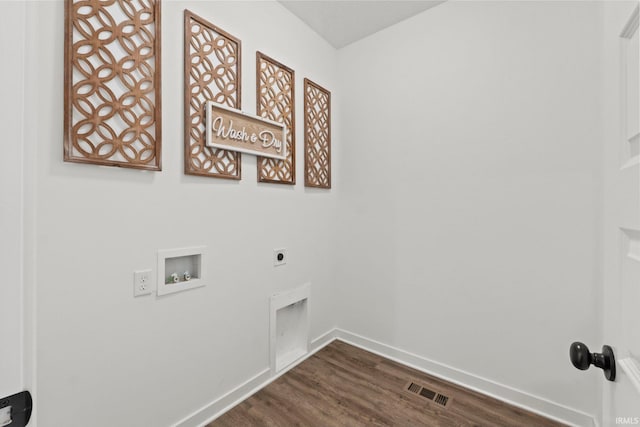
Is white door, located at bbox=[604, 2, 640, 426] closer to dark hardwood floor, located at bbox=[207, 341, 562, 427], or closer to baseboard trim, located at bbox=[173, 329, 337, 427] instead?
dark hardwood floor, located at bbox=[207, 341, 562, 427]

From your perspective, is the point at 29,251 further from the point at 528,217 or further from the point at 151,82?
the point at 528,217

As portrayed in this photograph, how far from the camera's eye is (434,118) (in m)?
2.05

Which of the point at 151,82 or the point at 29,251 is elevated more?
the point at 151,82

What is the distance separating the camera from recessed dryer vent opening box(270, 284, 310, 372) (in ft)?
6.69

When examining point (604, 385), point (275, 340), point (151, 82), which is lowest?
point (275, 340)

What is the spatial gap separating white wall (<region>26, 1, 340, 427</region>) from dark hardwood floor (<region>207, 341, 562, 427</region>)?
0.72 feet

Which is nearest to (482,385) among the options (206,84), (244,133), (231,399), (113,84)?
(231,399)

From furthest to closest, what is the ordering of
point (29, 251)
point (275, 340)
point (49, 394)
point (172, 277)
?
point (275, 340), point (172, 277), point (49, 394), point (29, 251)

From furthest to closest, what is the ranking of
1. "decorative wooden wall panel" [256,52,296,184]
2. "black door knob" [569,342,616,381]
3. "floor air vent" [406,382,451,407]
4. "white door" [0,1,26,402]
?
"decorative wooden wall panel" [256,52,296,184], "floor air vent" [406,382,451,407], "black door knob" [569,342,616,381], "white door" [0,1,26,402]

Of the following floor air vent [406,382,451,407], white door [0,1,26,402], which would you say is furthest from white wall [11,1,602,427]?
white door [0,1,26,402]

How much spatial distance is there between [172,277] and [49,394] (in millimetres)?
606

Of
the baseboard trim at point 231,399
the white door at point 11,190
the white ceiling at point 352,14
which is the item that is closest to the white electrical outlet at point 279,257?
the baseboard trim at point 231,399

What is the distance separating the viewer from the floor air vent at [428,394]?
69.2 inches

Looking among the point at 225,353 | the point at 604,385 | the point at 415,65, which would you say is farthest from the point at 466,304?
the point at 415,65
